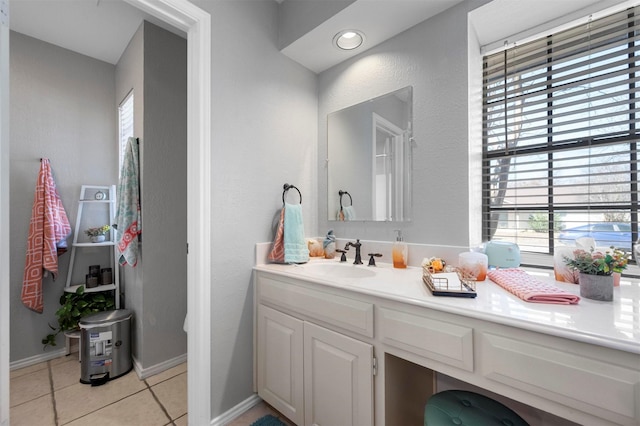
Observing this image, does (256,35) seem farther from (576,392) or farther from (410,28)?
(576,392)

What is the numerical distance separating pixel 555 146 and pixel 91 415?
3.04 meters

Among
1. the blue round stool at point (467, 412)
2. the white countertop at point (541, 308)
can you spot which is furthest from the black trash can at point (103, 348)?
the blue round stool at point (467, 412)

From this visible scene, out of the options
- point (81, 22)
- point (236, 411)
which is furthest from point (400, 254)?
point (81, 22)

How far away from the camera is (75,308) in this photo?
7.25 ft

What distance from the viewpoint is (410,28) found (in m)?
1.63

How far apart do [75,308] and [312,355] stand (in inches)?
84.4

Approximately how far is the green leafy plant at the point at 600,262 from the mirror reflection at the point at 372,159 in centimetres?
80

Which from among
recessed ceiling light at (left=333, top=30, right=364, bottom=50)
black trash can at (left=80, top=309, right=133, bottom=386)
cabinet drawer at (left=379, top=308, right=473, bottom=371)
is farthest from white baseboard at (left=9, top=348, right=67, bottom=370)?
recessed ceiling light at (left=333, top=30, right=364, bottom=50)

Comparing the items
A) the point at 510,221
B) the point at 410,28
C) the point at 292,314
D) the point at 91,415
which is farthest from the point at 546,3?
the point at 91,415

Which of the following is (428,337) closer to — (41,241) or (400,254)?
(400,254)

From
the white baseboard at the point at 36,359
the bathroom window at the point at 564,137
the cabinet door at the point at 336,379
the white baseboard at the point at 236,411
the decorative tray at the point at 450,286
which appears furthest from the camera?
the white baseboard at the point at 36,359

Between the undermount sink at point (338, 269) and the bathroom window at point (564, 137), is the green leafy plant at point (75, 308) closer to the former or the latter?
the undermount sink at point (338, 269)

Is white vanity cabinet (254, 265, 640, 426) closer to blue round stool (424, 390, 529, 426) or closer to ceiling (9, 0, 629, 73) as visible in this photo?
blue round stool (424, 390, 529, 426)

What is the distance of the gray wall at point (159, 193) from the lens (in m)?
1.99
